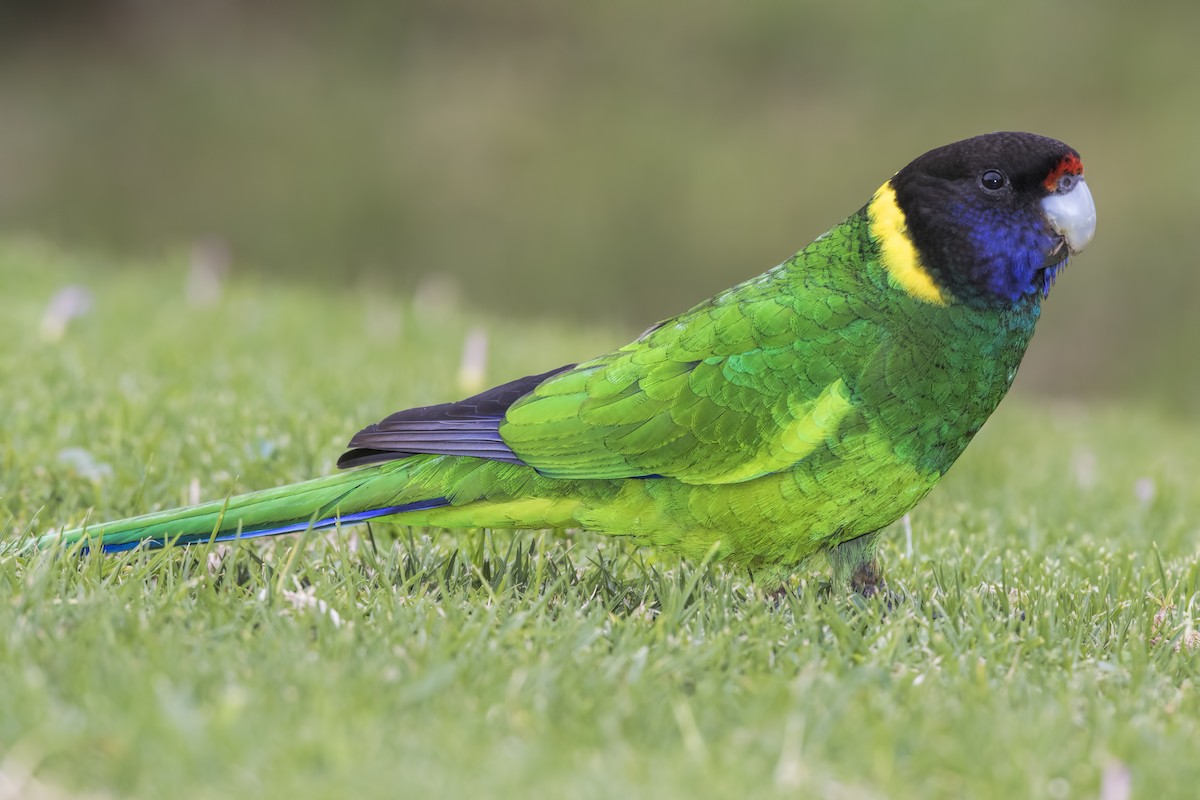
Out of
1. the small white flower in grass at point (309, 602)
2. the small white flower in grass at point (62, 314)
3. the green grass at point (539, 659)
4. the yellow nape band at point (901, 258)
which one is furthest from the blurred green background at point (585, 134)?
the small white flower in grass at point (309, 602)

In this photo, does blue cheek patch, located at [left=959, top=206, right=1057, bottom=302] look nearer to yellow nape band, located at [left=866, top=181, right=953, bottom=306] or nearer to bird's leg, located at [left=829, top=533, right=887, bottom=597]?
yellow nape band, located at [left=866, top=181, right=953, bottom=306]

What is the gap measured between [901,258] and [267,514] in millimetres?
1568

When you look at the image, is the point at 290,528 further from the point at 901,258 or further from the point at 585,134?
the point at 585,134

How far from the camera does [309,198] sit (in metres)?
10.4

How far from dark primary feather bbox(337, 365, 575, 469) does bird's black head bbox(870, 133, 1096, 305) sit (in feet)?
3.31

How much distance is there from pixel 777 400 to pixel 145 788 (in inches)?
63.1

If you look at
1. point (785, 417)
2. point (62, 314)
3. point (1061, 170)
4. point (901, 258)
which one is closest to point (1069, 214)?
point (1061, 170)

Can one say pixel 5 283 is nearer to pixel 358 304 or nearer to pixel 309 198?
pixel 358 304

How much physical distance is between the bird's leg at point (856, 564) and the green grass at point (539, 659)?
8 cm

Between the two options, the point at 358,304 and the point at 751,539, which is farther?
the point at 358,304

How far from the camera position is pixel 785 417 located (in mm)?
2764

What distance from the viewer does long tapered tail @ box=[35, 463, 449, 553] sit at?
2.66m

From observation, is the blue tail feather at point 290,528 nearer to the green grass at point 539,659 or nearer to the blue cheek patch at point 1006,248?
the green grass at point 539,659

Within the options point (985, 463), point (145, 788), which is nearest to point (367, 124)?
point (985, 463)
